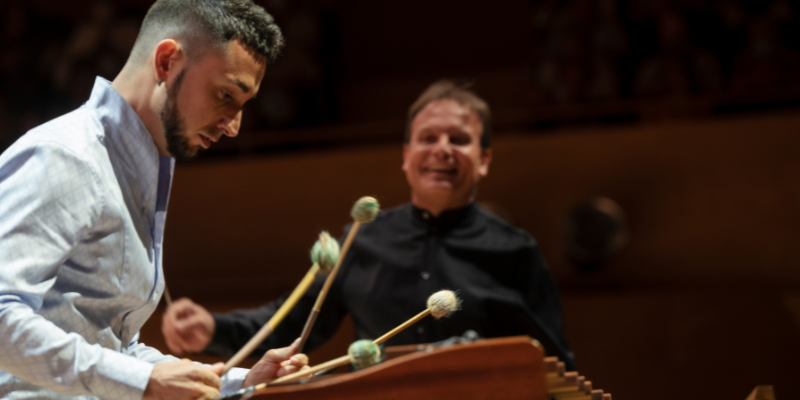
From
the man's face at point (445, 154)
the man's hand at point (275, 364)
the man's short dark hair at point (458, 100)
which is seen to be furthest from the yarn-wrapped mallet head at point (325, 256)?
the man's short dark hair at point (458, 100)

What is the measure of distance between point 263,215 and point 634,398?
1.93 meters

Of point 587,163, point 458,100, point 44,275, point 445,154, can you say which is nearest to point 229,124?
point 44,275

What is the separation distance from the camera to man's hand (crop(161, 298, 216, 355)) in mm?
1196

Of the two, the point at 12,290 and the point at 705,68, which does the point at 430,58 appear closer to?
the point at 705,68

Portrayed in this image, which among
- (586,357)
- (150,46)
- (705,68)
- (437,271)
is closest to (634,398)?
(586,357)

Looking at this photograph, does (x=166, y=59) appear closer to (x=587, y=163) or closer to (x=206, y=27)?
(x=206, y=27)

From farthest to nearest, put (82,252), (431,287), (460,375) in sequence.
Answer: (431,287) < (82,252) < (460,375)

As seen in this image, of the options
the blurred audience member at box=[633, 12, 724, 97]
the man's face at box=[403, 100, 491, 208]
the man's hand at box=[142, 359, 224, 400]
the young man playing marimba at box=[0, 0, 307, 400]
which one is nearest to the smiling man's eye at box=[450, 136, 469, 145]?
the man's face at box=[403, 100, 491, 208]

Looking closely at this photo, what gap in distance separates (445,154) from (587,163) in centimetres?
163

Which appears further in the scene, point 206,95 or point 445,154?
point 445,154

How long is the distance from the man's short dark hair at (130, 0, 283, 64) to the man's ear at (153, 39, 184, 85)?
0.05 feet

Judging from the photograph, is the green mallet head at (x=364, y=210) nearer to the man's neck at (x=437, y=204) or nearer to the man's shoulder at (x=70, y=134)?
the man's shoulder at (x=70, y=134)

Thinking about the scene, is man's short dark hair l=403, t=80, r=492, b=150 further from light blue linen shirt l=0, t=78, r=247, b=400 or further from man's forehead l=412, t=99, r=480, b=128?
light blue linen shirt l=0, t=78, r=247, b=400

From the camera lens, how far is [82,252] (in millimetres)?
920
